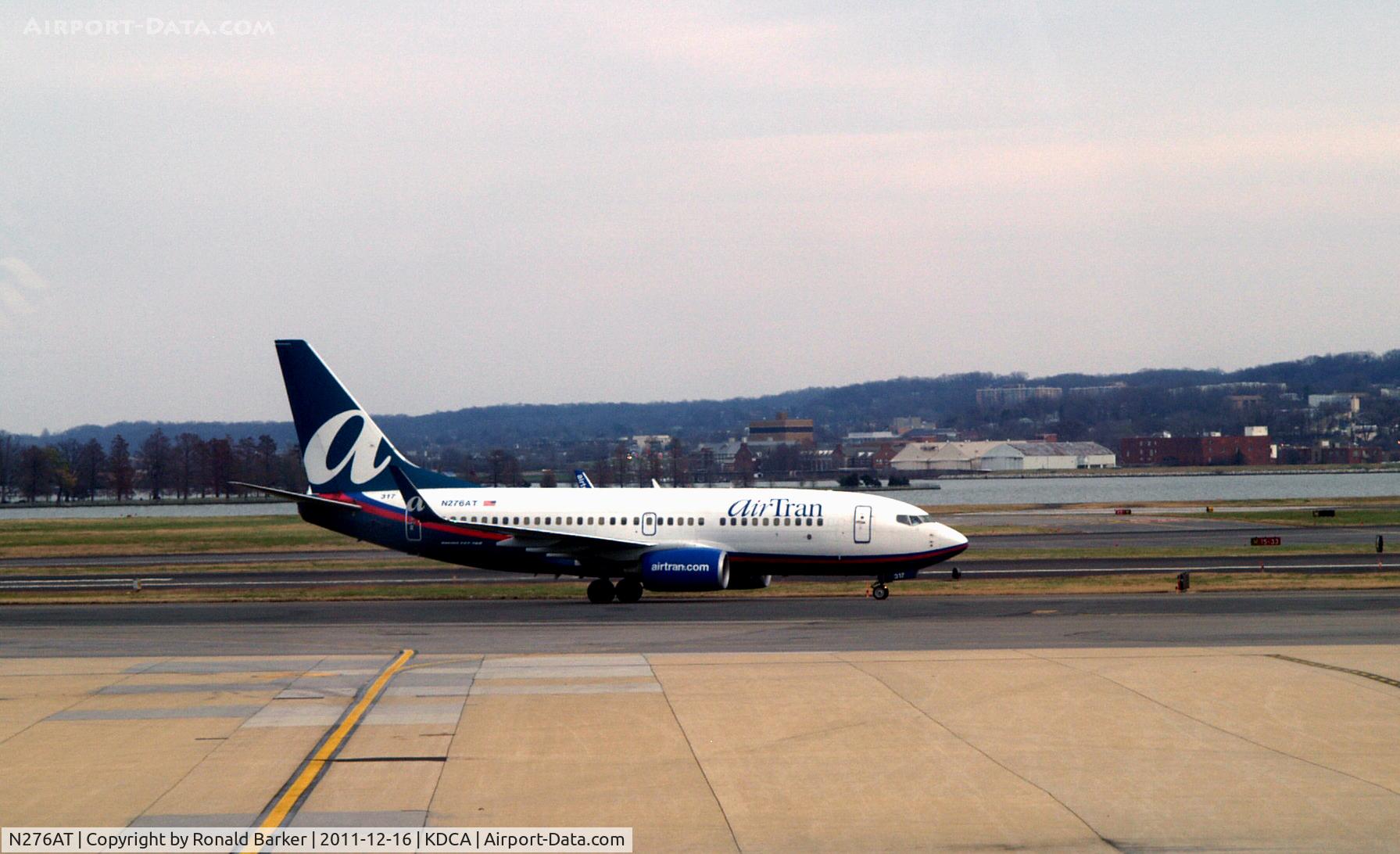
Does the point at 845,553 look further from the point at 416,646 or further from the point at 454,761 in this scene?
the point at 454,761

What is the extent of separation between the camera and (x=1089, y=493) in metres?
137

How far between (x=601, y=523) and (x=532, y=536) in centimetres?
214

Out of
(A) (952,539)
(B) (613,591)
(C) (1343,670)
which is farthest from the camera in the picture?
(B) (613,591)

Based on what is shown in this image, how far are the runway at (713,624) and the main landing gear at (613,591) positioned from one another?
1.38 feet

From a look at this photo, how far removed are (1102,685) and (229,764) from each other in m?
13.6

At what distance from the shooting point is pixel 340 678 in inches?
870

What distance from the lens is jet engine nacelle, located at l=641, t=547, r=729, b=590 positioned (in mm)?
36719

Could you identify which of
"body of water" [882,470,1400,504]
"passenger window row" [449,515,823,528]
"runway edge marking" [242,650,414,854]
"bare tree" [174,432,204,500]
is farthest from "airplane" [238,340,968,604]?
"bare tree" [174,432,204,500]

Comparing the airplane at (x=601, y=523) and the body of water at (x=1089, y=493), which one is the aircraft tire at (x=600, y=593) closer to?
the airplane at (x=601, y=523)

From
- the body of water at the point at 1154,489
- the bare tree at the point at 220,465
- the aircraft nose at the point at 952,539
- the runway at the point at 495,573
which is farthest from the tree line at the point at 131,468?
the aircraft nose at the point at 952,539

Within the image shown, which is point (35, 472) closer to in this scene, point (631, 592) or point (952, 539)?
point (631, 592)

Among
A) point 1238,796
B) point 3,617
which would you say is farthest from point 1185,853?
point 3,617

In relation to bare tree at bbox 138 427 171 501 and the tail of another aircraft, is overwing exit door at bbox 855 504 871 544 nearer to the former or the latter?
the tail of another aircraft

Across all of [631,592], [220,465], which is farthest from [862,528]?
[220,465]
